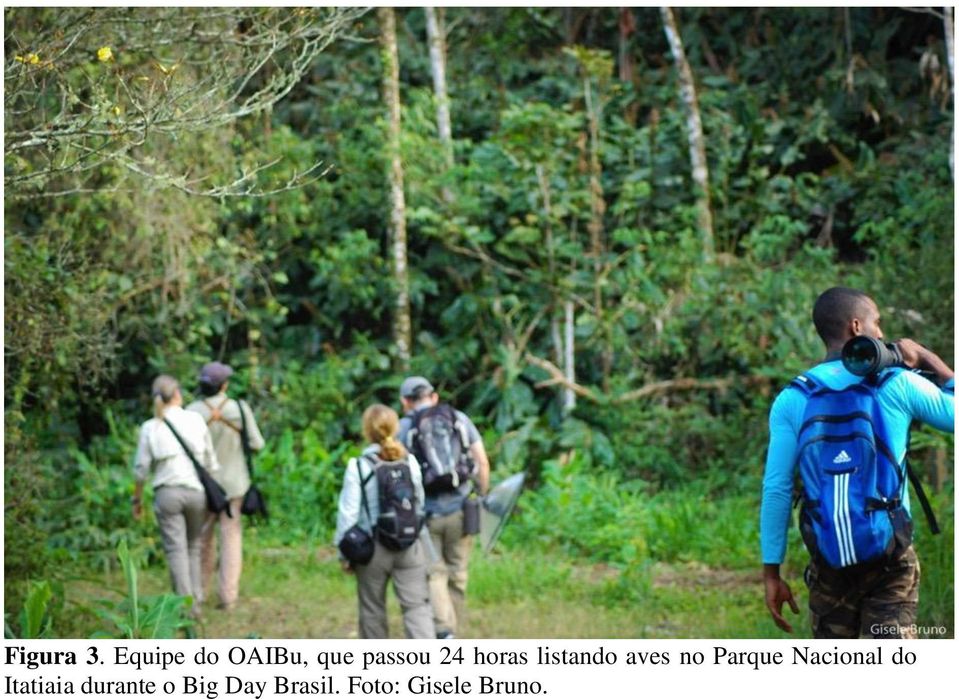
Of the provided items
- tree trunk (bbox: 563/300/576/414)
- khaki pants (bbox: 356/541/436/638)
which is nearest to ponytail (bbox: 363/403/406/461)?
khaki pants (bbox: 356/541/436/638)

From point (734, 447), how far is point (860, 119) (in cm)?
491

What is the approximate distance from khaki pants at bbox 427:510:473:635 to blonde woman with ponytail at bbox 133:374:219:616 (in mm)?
1950

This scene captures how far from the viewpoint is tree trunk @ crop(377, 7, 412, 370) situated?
1514 centimetres

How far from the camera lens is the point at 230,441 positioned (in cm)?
1072

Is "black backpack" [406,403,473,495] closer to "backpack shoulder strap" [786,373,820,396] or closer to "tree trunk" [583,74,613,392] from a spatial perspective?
"backpack shoulder strap" [786,373,820,396]

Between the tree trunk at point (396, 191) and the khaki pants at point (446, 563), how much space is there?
6557 millimetres

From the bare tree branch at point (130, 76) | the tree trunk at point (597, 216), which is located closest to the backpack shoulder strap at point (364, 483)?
the bare tree branch at point (130, 76)

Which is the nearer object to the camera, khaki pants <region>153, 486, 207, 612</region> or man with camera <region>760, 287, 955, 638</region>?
man with camera <region>760, 287, 955, 638</region>

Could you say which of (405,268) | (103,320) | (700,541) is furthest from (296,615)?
(405,268)

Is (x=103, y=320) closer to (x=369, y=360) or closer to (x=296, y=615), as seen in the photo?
(x=296, y=615)

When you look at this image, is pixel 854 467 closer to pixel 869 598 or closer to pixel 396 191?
pixel 869 598

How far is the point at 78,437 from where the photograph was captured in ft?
49.2

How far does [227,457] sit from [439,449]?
2.50 meters

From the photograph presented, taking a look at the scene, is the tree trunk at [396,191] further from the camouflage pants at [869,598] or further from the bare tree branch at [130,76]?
the camouflage pants at [869,598]
